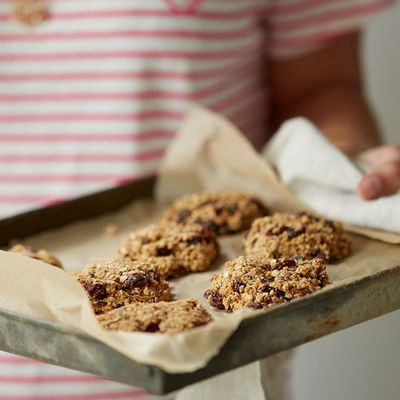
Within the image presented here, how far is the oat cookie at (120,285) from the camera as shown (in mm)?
772

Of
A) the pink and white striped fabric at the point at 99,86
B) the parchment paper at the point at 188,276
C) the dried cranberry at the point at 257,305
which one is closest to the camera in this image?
the parchment paper at the point at 188,276

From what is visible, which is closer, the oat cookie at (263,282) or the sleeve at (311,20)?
the oat cookie at (263,282)

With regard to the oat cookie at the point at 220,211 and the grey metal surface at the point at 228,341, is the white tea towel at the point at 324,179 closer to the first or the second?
Result: the oat cookie at the point at 220,211

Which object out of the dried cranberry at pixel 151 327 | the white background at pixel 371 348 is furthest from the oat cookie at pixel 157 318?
the white background at pixel 371 348

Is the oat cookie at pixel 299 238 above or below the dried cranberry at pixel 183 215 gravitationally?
above

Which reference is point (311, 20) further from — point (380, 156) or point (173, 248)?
point (173, 248)

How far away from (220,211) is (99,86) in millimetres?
324

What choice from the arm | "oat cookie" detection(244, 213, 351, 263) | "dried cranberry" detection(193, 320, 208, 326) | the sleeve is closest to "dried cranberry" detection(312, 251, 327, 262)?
"oat cookie" detection(244, 213, 351, 263)

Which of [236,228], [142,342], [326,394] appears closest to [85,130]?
[236,228]

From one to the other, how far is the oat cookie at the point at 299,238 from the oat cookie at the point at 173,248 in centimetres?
5

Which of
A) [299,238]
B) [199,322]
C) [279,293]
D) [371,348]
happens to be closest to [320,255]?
[299,238]

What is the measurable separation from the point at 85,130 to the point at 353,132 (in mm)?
399

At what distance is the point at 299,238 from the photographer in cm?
89

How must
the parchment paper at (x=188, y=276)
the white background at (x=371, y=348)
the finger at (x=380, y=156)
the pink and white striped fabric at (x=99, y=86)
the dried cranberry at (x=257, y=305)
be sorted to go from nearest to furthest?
the parchment paper at (x=188, y=276)
the dried cranberry at (x=257, y=305)
the finger at (x=380, y=156)
the pink and white striped fabric at (x=99, y=86)
the white background at (x=371, y=348)
